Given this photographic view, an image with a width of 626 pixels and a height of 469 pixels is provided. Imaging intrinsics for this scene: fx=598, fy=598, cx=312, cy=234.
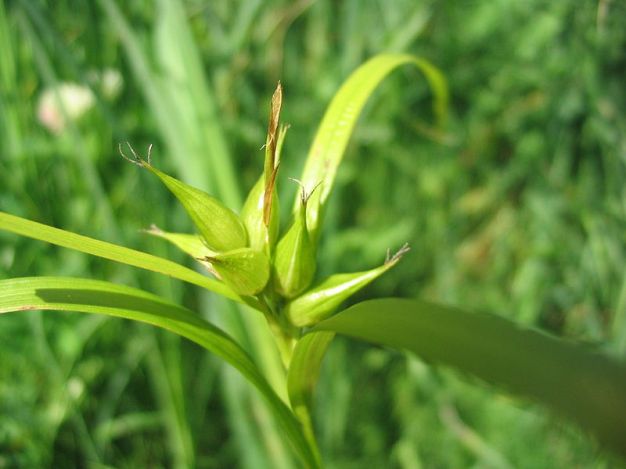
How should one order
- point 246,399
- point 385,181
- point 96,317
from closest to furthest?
1. point 246,399
2. point 96,317
3. point 385,181

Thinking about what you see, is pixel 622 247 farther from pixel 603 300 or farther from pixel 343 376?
pixel 343 376

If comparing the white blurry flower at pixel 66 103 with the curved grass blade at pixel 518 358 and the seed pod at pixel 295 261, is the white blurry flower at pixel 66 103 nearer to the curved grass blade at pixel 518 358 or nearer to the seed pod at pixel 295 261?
the seed pod at pixel 295 261

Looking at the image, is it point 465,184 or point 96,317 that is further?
point 465,184

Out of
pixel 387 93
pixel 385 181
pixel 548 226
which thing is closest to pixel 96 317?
pixel 385 181

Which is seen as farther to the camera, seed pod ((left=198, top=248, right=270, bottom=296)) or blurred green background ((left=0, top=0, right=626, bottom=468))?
blurred green background ((left=0, top=0, right=626, bottom=468))

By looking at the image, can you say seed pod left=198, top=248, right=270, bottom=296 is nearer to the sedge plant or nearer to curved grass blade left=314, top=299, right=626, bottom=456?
the sedge plant

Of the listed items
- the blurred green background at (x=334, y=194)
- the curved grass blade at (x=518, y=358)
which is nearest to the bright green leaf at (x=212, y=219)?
the curved grass blade at (x=518, y=358)

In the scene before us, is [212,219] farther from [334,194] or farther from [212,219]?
[334,194]

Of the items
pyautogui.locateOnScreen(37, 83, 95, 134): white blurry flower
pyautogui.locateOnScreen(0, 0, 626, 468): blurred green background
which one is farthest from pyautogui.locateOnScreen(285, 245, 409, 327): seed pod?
pyautogui.locateOnScreen(37, 83, 95, 134): white blurry flower

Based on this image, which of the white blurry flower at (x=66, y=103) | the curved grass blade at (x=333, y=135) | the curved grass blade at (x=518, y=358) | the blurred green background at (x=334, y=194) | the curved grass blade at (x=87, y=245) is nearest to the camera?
the curved grass blade at (x=518, y=358)
